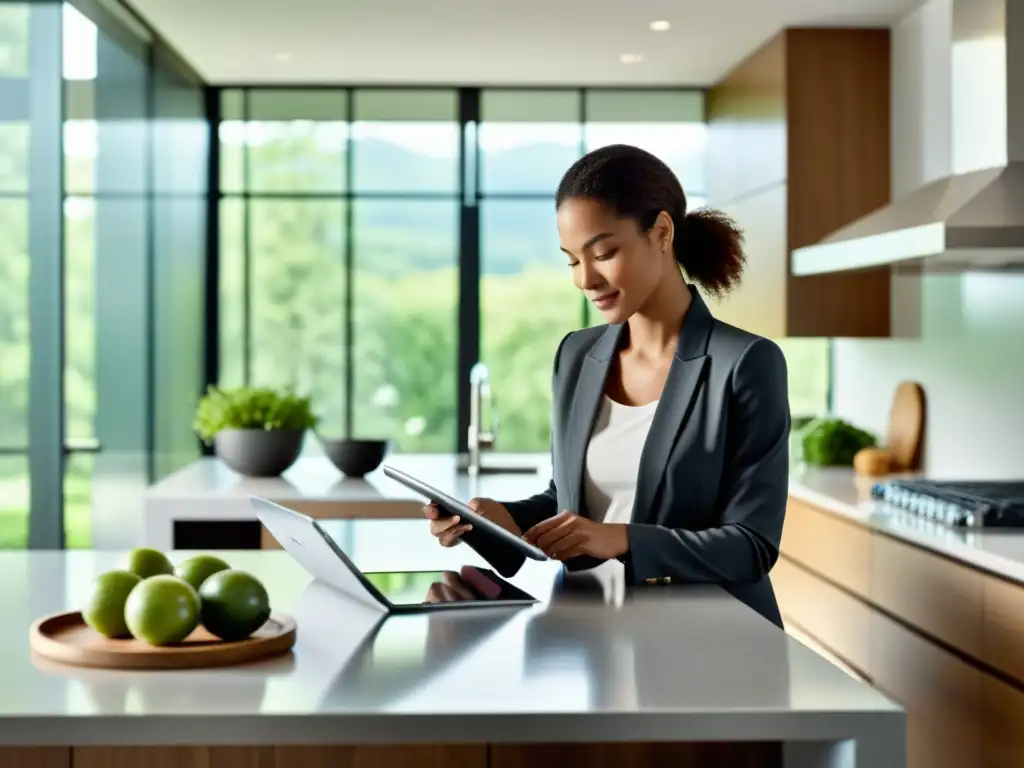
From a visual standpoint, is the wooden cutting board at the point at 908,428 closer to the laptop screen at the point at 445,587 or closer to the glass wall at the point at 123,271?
the glass wall at the point at 123,271

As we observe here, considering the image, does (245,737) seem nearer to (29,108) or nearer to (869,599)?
(869,599)

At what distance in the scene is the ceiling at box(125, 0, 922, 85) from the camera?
524 cm

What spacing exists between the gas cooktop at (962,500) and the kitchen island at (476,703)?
1.83 m

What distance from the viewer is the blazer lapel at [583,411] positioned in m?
2.21

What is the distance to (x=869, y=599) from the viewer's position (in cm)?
385

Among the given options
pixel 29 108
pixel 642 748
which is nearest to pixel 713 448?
pixel 642 748

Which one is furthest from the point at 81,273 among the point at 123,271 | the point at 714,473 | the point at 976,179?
the point at 714,473

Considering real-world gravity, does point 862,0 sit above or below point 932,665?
above

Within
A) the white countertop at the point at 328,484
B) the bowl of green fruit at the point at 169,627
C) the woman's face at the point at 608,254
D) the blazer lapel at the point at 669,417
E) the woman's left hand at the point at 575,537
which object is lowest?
the white countertop at the point at 328,484

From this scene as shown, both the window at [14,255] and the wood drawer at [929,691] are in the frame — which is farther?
the window at [14,255]

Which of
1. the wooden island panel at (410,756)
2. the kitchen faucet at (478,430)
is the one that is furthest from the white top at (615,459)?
the kitchen faucet at (478,430)

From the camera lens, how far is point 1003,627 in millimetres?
2934

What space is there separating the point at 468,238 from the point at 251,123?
1318 mm

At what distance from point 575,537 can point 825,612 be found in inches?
104
